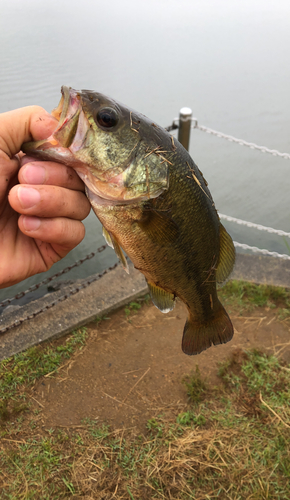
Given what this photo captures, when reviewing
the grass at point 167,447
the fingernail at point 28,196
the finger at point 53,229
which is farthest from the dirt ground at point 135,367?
the fingernail at point 28,196

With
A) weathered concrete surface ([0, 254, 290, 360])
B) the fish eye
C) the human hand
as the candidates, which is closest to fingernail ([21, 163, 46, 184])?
the human hand

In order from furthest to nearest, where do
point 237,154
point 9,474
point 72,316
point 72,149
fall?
point 237,154, point 72,316, point 9,474, point 72,149

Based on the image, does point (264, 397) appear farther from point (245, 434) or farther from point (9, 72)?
point (9, 72)

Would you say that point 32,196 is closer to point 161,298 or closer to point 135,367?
point 161,298

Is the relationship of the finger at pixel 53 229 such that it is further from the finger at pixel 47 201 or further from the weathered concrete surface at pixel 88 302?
the weathered concrete surface at pixel 88 302

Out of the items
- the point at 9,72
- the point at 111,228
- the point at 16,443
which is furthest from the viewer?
the point at 9,72

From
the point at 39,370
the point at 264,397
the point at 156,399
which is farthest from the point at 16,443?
the point at 264,397
